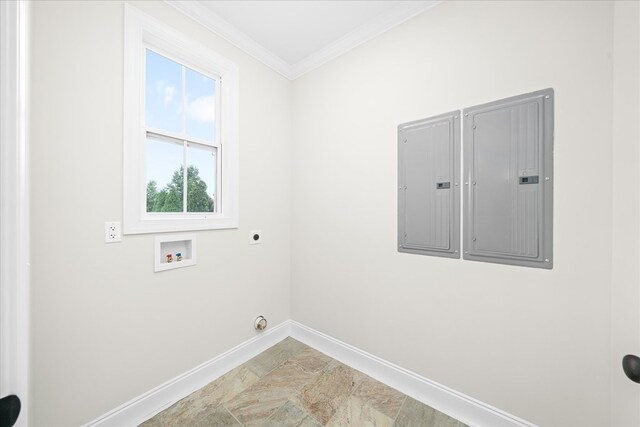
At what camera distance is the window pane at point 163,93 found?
1.63 m

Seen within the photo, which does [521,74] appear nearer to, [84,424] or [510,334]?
[510,334]

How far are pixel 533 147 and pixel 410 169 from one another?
647 millimetres

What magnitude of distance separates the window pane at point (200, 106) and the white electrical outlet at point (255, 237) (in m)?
0.83

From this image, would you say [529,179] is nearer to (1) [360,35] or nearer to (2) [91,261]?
Answer: (1) [360,35]

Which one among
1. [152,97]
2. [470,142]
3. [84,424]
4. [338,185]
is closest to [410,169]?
[470,142]

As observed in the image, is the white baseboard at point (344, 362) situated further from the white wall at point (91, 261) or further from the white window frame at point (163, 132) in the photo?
the white window frame at point (163, 132)

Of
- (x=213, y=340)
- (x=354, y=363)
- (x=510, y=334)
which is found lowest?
(x=354, y=363)

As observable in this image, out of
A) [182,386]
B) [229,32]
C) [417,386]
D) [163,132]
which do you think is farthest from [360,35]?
[182,386]

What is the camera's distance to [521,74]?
4.31 feet

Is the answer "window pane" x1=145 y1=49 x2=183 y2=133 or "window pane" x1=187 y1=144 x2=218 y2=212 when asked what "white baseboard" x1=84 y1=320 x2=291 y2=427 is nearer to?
"window pane" x1=187 y1=144 x2=218 y2=212

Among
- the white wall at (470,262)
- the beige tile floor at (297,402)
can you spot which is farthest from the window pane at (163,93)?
the beige tile floor at (297,402)

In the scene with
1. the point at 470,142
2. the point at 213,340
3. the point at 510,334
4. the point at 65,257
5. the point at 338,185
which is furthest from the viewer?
the point at 338,185

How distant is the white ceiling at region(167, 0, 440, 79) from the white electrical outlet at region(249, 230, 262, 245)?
1548 millimetres

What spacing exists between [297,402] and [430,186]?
1.69 metres
